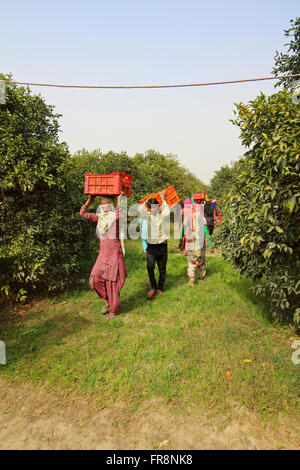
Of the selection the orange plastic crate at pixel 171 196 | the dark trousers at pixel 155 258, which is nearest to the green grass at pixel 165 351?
the dark trousers at pixel 155 258

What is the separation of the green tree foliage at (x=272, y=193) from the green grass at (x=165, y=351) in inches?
31.5

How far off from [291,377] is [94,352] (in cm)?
272

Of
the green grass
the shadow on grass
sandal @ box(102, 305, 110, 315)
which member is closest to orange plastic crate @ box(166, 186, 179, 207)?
Result: the green grass

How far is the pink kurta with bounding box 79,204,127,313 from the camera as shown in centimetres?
552

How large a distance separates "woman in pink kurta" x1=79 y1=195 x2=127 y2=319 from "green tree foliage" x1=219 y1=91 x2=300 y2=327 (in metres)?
2.12

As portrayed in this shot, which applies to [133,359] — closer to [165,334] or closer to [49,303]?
[165,334]

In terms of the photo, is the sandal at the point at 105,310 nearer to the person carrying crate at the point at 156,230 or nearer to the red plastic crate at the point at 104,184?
the person carrying crate at the point at 156,230

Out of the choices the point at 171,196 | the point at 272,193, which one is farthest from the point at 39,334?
the point at 272,193

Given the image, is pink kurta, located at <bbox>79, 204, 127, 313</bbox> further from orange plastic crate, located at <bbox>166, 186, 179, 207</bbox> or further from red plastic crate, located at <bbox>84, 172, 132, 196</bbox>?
orange plastic crate, located at <bbox>166, 186, 179, 207</bbox>

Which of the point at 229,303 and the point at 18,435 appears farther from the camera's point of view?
the point at 229,303

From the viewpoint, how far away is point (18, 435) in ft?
9.61

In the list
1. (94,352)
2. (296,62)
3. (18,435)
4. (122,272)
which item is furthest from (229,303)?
(296,62)

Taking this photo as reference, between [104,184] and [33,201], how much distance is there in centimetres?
188
